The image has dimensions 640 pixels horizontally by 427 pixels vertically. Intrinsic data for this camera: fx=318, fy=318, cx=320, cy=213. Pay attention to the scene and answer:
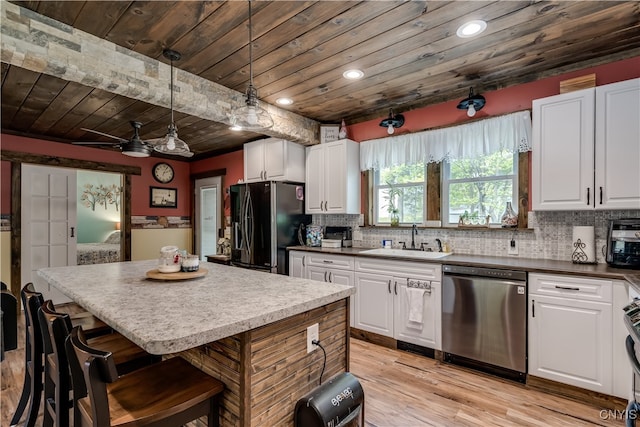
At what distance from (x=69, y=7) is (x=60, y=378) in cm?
202

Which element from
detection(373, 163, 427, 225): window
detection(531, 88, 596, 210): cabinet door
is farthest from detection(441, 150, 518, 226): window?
detection(531, 88, 596, 210): cabinet door

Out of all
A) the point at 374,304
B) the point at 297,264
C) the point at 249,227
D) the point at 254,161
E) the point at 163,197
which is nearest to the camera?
the point at 374,304

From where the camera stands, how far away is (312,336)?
1.52 metres

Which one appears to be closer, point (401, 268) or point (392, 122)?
point (401, 268)

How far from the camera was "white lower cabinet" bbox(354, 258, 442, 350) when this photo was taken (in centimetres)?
285

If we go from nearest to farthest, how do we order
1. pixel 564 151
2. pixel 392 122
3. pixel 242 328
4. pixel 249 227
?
pixel 242 328, pixel 564 151, pixel 392 122, pixel 249 227

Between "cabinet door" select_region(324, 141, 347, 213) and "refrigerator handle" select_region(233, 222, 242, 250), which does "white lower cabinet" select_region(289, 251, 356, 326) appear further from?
"refrigerator handle" select_region(233, 222, 242, 250)

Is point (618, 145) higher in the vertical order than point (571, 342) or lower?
higher

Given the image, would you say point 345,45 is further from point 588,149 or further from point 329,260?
point 329,260

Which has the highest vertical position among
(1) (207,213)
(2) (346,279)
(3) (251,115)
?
(3) (251,115)

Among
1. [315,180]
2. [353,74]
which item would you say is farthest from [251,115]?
[315,180]

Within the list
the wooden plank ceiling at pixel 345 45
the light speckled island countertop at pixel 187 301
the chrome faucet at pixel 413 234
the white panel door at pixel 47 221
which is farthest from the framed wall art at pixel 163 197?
the chrome faucet at pixel 413 234

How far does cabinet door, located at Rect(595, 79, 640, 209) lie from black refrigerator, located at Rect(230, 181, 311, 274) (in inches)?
120

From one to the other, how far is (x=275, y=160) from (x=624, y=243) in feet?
11.6
